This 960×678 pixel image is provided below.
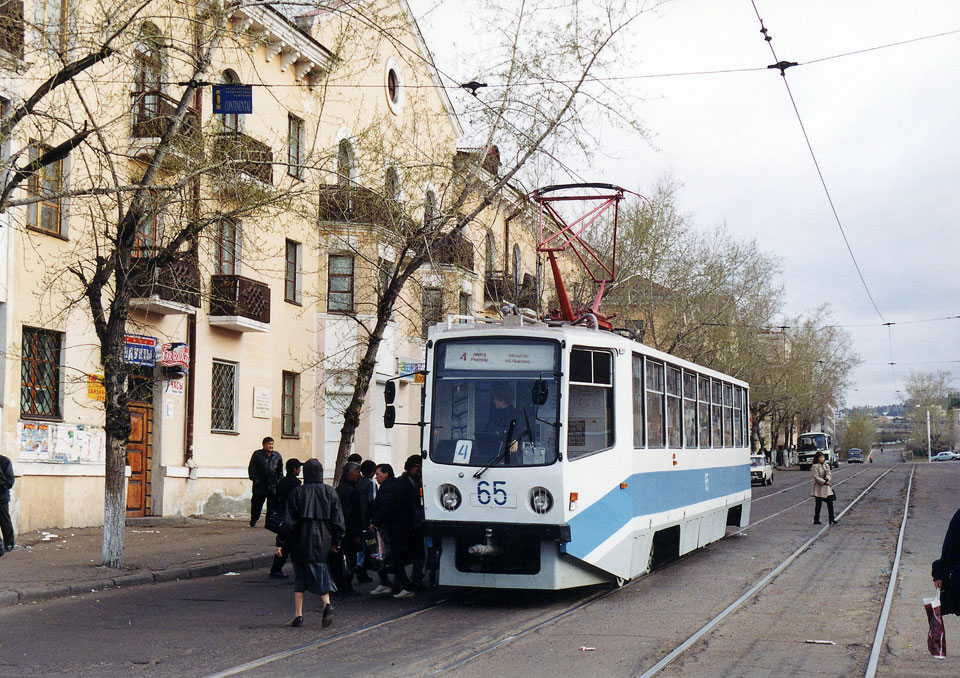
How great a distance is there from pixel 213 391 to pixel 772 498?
20.5 metres

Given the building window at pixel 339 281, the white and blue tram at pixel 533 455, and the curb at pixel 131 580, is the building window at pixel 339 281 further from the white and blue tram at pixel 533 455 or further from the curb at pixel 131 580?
the white and blue tram at pixel 533 455

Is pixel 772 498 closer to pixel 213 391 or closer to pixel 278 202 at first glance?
pixel 213 391

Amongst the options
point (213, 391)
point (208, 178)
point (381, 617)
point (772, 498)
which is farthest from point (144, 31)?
point (772, 498)

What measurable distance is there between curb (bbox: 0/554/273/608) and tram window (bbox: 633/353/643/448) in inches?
245

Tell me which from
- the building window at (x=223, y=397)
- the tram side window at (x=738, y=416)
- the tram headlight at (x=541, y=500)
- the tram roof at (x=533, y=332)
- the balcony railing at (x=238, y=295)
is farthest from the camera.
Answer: the building window at (x=223, y=397)

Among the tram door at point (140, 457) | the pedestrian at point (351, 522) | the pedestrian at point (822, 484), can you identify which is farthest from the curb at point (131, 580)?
the pedestrian at point (822, 484)

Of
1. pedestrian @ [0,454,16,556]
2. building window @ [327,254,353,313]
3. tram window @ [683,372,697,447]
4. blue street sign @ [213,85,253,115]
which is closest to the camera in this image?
blue street sign @ [213,85,253,115]

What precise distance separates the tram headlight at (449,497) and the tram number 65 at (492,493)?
9.7 inches

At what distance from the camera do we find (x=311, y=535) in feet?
36.5

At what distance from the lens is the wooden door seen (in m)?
23.9

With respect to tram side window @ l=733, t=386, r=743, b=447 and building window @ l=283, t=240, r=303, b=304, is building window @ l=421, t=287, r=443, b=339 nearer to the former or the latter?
building window @ l=283, t=240, r=303, b=304

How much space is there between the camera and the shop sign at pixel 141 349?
75.4 ft

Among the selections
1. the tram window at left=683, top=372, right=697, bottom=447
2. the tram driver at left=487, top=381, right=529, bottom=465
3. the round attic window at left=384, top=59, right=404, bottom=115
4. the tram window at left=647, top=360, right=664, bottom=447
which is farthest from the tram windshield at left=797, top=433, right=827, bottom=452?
the tram driver at left=487, top=381, right=529, bottom=465

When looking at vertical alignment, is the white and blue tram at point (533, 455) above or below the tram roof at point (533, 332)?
below
